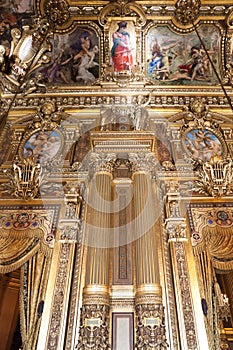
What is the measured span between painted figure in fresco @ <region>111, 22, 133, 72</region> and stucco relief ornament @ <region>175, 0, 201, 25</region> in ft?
5.45

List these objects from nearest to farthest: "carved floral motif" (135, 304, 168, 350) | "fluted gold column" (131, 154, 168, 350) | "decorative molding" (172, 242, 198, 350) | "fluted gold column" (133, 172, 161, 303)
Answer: "carved floral motif" (135, 304, 168, 350)
"fluted gold column" (131, 154, 168, 350)
"decorative molding" (172, 242, 198, 350)
"fluted gold column" (133, 172, 161, 303)

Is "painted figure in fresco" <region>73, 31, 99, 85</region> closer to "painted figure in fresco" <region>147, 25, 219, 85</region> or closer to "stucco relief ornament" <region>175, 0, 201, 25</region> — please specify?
"painted figure in fresco" <region>147, 25, 219, 85</region>

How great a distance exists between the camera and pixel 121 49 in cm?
1107

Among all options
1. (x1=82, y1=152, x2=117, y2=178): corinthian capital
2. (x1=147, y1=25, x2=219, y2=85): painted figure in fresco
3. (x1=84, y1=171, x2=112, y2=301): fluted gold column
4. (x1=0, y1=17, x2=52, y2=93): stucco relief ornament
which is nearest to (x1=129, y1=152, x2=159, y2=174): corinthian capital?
(x1=82, y1=152, x2=117, y2=178): corinthian capital

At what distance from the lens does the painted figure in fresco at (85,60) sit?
36.2 feet

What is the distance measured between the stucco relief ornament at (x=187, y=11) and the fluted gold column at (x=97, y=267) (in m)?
5.44

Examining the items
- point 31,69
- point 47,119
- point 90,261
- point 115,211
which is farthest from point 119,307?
point 31,69

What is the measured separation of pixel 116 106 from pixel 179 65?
100 inches

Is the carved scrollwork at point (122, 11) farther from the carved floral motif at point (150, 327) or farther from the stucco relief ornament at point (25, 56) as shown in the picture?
the carved floral motif at point (150, 327)

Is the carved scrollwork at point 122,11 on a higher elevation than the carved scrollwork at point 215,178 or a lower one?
higher

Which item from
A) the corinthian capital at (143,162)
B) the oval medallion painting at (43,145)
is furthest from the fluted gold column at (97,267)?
the oval medallion painting at (43,145)

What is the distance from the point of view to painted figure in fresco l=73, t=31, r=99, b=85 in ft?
36.2

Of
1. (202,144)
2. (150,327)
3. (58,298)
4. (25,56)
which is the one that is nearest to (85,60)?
(25,56)

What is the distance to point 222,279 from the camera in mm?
10422
